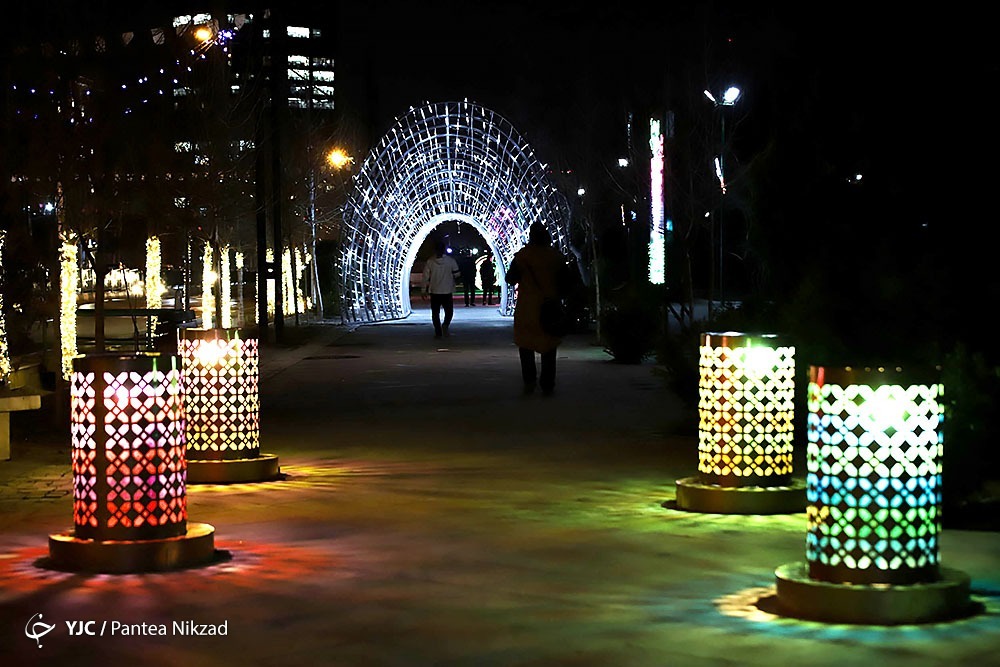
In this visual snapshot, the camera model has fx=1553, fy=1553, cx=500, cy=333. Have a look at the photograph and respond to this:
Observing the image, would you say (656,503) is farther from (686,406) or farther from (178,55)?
(178,55)

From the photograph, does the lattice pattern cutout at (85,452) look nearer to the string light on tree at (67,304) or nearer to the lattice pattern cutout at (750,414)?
the lattice pattern cutout at (750,414)

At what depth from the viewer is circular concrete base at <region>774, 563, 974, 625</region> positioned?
6.33m

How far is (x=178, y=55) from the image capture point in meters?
20.5

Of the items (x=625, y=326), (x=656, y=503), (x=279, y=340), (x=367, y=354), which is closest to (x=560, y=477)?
(x=656, y=503)

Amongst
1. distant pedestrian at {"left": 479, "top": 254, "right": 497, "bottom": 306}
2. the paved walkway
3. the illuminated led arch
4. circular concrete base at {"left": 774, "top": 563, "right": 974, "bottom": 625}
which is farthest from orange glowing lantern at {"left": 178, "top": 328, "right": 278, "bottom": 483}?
distant pedestrian at {"left": 479, "top": 254, "right": 497, "bottom": 306}

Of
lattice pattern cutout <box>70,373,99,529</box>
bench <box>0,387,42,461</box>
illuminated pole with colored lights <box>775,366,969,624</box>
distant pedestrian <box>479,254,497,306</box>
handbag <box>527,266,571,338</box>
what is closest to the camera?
illuminated pole with colored lights <box>775,366,969,624</box>

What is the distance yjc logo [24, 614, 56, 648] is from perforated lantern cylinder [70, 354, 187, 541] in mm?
1233

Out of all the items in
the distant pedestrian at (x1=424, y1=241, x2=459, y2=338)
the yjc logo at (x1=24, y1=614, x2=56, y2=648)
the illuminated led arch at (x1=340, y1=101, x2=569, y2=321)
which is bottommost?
the yjc logo at (x1=24, y1=614, x2=56, y2=648)

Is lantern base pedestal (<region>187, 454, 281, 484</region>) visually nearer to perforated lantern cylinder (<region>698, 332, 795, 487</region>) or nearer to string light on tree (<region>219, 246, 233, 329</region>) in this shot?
perforated lantern cylinder (<region>698, 332, 795, 487</region>)

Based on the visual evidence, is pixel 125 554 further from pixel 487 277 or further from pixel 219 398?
pixel 487 277

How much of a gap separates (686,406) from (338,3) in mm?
190532

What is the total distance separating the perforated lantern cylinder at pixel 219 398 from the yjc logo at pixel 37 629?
15.4 feet

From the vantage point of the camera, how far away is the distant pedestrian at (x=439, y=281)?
31922 millimetres

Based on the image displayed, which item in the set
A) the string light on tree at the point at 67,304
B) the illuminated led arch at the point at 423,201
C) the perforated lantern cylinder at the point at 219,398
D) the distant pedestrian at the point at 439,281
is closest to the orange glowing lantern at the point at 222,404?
the perforated lantern cylinder at the point at 219,398
